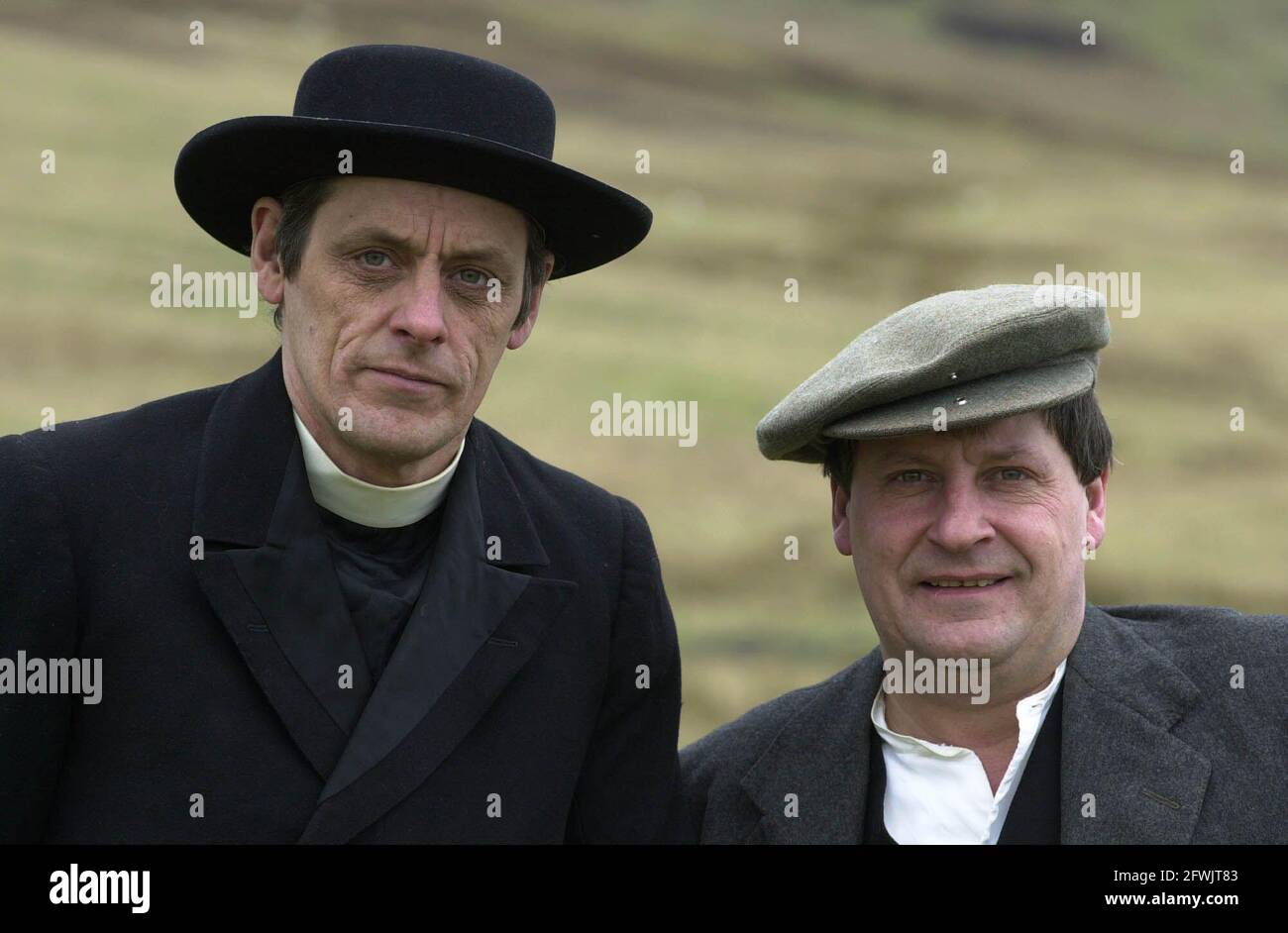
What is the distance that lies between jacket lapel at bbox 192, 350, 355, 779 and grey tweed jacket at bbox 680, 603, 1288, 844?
3.29 ft

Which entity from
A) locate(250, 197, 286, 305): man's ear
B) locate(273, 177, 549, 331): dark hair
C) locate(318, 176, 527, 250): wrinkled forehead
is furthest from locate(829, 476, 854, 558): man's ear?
locate(250, 197, 286, 305): man's ear

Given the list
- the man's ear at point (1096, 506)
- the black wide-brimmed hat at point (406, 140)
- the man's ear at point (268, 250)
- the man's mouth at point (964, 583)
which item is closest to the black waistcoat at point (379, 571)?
the man's ear at point (268, 250)

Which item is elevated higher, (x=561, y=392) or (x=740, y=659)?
(x=561, y=392)

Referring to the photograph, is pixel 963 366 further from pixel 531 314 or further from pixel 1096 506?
pixel 531 314

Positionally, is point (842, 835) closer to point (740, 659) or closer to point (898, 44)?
point (740, 659)

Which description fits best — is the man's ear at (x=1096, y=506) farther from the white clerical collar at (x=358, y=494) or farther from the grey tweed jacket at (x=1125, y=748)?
the white clerical collar at (x=358, y=494)

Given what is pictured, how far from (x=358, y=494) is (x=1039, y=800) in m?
1.51

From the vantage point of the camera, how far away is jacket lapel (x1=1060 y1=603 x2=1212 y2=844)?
9.50 ft

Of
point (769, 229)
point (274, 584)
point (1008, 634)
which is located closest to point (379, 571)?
point (274, 584)

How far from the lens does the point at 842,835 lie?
10.3ft

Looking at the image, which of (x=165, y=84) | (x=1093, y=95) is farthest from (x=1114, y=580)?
(x=1093, y=95)

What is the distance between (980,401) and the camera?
289cm

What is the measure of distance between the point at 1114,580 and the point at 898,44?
25993 millimetres
